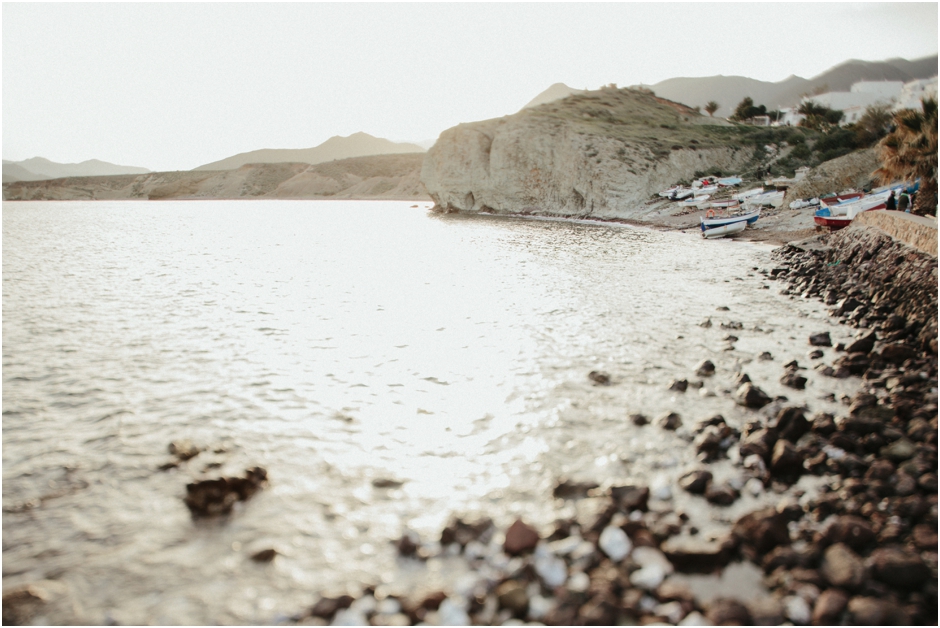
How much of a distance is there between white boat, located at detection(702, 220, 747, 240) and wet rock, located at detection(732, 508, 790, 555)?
30.1m

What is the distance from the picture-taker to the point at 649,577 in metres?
4.00

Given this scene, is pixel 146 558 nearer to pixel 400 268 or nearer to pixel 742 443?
pixel 742 443

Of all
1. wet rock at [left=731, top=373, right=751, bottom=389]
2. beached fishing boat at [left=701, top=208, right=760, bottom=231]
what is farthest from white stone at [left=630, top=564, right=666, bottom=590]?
beached fishing boat at [left=701, top=208, right=760, bottom=231]

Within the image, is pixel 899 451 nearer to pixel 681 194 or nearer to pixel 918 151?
pixel 918 151

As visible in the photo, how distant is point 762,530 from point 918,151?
82.2ft

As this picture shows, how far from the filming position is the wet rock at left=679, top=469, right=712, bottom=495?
516 centimetres

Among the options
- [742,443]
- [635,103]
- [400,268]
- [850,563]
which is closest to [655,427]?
[742,443]

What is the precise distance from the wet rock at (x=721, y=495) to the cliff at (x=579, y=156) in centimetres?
4722

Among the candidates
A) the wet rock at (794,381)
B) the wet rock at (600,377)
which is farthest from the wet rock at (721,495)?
the wet rock at (794,381)

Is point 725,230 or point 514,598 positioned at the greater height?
point 725,230

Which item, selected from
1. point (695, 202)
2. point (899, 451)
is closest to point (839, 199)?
point (695, 202)

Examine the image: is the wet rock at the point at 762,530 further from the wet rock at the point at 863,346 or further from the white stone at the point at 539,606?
the wet rock at the point at 863,346

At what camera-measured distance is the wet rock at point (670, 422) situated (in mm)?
6559

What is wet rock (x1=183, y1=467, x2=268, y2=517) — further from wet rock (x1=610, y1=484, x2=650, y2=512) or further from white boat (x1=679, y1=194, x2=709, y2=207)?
white boat (x1=679, y1=194, x2=709, y2=207)
